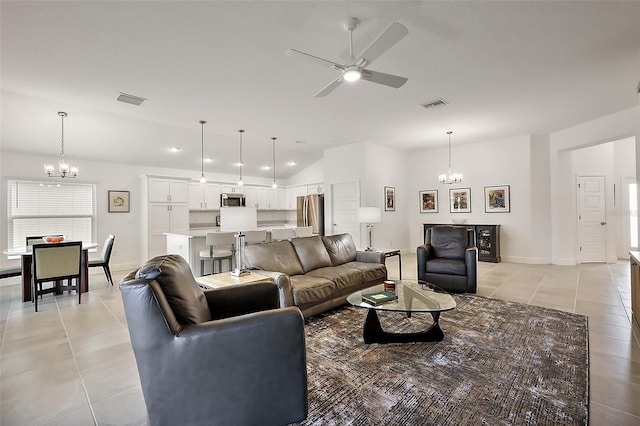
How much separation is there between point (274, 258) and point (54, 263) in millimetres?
3206

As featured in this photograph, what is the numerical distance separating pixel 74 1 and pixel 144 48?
66cm

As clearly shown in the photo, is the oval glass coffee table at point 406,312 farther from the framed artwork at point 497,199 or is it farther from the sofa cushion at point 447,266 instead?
the framed artwork at point 497,199

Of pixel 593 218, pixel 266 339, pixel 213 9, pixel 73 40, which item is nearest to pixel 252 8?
pixel 213 9

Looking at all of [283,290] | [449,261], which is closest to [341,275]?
[283,290]

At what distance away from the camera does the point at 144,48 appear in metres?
2.87

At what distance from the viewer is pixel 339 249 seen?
4.32 m

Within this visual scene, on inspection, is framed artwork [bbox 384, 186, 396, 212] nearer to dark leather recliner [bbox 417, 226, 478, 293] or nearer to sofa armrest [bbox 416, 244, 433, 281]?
dark leather recliner [bbox 417, 226, 478, 293]

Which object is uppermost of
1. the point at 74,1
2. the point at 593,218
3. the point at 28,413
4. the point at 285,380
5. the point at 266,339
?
the point at 74,1

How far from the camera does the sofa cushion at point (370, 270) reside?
3.86 m

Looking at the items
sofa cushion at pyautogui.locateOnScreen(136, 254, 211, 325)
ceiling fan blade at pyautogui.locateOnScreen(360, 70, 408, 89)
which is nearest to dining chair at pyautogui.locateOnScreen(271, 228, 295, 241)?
ceiling fan blade at pyautogui.locateOnScreen(360, 70, 408, 89)

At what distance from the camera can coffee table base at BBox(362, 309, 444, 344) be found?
2.64m

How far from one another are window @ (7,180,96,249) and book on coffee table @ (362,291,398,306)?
20.5 feet

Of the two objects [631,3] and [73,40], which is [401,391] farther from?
[73,40]

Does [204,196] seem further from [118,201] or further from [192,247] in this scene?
[192,247]
